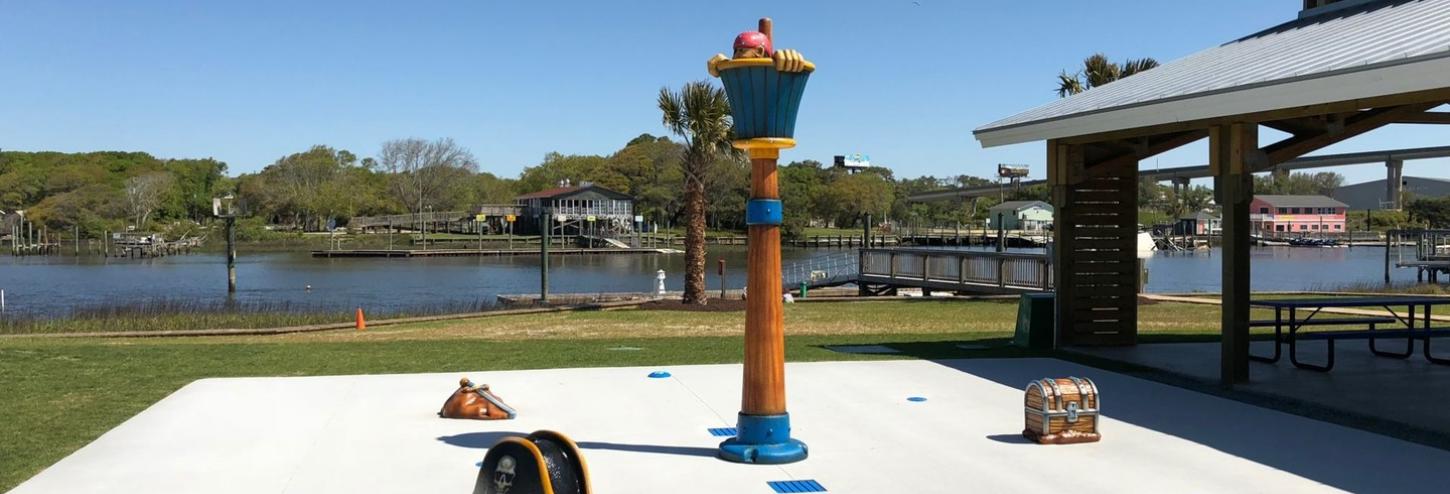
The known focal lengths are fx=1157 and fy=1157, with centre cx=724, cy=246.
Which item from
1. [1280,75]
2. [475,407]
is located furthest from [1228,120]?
[475,407]

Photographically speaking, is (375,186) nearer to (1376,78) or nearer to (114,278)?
(114,278)

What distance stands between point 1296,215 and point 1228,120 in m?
163

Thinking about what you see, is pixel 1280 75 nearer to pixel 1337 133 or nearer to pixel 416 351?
pixel 1337 133

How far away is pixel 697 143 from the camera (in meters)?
27.8

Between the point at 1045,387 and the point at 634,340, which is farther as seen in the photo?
the point at 634,340

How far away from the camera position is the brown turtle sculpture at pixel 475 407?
912 cm

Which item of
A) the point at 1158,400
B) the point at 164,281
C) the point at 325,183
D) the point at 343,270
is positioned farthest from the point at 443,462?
the point at 325,183

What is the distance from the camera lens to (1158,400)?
1033 cm

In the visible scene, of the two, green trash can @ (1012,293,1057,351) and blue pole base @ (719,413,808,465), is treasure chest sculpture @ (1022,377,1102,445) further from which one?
green trash can @ (1012,293,1057,351)

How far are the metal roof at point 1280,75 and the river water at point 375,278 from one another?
2560 cm

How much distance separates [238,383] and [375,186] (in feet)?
410

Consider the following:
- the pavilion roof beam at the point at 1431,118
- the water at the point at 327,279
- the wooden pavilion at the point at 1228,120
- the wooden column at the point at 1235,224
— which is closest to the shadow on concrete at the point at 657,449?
the wooden pavilion at the point at 1228,120

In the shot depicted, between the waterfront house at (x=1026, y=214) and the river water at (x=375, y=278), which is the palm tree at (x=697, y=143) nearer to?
the river water at (x=375, y=278)

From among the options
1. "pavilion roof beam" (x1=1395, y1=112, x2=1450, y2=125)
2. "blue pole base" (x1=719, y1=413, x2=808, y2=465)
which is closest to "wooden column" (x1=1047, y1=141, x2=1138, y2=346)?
"pavilion roof beam" (x1=1395, y1=112, x2=1450, y2=125)
